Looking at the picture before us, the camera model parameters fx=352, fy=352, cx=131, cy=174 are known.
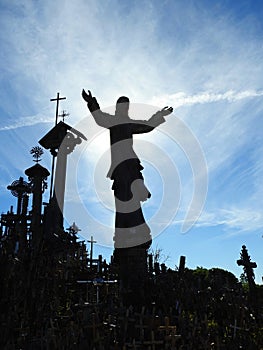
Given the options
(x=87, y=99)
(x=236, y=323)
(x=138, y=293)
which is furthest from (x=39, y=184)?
(x=236, y=323)

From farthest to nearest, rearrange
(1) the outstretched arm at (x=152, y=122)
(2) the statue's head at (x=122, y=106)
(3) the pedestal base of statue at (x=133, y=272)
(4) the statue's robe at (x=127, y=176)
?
1. (2) the statue's head at (x=122, y=106)
2. (1) the outstretched arm at (x=152, y=122)
3. (4) the statue's robe at (x=127, y=176)
4. (3) the pedestal base of statue at (x=133, y=272)

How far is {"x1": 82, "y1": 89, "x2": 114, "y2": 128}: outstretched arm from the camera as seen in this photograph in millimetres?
11648

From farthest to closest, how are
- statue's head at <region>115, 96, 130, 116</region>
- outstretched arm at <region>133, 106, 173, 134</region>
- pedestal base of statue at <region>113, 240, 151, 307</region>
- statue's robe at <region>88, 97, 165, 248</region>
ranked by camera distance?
statue's head at <region>115, 96, 130, 116</region>, outstretched arm at <region>133, 106, 173, 134</region>, statue's robe at <region>88, 97, 165, 248</region>, pedestal base of statue at <region>113, 240, 151, 307</region>

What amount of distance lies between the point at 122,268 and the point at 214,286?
2.70 m

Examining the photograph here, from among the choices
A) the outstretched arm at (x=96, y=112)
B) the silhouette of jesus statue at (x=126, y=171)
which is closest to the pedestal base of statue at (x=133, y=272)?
the silhouette of jesus statue at (x=126, y=171)

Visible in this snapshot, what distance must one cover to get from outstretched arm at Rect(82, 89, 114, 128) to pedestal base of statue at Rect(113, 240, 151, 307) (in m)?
4.20

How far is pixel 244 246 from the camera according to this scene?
13.2 meters

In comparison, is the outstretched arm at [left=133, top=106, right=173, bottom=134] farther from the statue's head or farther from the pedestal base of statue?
the pedestal base of statue

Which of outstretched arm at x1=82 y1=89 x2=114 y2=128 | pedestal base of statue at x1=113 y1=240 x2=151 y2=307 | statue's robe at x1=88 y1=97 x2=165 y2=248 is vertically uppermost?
outstretched arm at x1=82 y1=89 x2=114 y2=128

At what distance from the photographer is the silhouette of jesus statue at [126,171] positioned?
10234 millimetres

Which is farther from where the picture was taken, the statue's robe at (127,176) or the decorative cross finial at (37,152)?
the decorative cross finial at (37,152)

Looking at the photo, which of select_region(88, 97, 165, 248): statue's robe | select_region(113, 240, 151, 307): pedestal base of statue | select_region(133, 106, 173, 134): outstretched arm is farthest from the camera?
select_region(133, 106, 173, 134): outstretched arm

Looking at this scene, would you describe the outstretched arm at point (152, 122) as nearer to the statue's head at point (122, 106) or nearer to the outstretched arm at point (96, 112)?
the statue's head at point (122, 106)

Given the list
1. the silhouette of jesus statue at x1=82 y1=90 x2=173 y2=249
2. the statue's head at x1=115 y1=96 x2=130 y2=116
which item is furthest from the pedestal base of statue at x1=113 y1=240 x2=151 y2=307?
the statue's head at x1=115 y1=96 x2=130 y2=116
